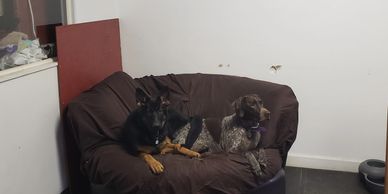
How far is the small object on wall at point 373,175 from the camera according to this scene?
254 cm

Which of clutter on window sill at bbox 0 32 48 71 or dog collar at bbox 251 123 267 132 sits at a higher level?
clutter on window sill at bbox 0 32 48 71

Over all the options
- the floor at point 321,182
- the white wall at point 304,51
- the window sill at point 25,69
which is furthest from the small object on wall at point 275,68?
the window sill at point 25,69

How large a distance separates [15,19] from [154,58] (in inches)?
46.1

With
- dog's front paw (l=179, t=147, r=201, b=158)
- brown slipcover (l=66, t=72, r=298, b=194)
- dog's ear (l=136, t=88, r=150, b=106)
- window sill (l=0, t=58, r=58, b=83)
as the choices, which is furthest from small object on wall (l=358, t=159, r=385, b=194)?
window sill (l=0, t=58, r=58, b=83)

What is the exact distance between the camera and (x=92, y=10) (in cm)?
280

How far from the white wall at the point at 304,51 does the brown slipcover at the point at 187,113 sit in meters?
0.27

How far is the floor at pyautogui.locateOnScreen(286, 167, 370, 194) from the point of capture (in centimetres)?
267

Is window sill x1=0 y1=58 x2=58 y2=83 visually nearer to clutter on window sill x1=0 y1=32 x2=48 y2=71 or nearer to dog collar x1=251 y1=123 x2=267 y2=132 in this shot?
clutter on window sill x1=0 y1=32 x2=48 y2=71

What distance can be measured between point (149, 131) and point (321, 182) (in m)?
1.39

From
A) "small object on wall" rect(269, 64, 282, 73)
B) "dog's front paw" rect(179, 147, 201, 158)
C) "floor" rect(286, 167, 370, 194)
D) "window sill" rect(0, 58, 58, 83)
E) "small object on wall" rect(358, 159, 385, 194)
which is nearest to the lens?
"window sill" rect(0, 58, 58, 83)

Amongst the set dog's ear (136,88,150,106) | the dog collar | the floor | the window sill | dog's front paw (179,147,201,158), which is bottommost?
the floor

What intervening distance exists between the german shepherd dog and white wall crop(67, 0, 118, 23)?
786 mm

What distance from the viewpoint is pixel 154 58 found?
3186 mm

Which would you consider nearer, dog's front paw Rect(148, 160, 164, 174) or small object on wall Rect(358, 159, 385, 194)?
dog's front paw Rect(148, 160, 164, 174)
